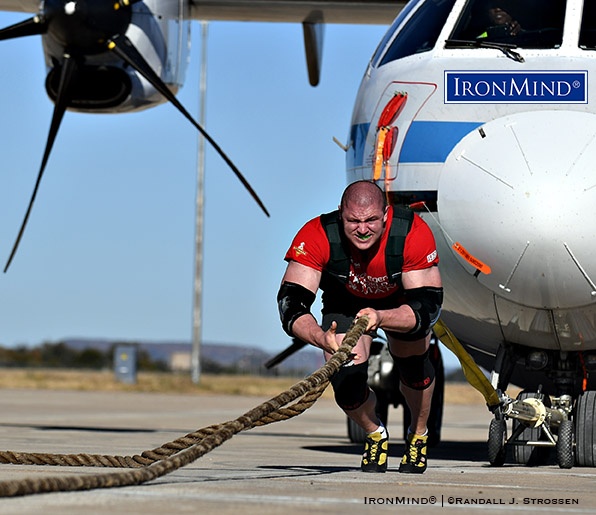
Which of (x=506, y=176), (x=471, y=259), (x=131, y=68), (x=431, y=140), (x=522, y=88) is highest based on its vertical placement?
(x=131, y=68)

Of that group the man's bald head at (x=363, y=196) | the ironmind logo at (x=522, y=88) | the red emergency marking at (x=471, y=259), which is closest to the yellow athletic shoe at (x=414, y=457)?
the red emergency marking at (x=471, y=259)

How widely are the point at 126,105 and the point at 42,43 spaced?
1.02m

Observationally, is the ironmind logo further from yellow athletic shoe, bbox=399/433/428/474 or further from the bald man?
yellow athletic shoe, bbox=399/433/428/474

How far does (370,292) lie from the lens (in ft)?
23.0

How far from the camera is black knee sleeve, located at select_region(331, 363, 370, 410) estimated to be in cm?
710

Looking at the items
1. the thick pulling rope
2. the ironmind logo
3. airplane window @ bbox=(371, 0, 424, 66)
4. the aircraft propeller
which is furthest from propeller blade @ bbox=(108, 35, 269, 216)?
the thick pulling rope

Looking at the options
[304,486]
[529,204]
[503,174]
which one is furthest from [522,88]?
[304,486]

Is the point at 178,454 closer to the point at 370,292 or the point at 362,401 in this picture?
the point at 362,401

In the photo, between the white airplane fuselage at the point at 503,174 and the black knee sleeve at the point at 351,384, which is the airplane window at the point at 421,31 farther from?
the black knee sleeve at the point at 351,384

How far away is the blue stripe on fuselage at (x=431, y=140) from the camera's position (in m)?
7.84

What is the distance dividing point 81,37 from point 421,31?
4210 millimetres

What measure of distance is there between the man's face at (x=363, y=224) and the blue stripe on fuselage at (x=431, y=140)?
134 centimetres

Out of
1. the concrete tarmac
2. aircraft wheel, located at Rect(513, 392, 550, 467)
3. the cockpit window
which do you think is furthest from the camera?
aircraft wheel, located at Rect(513, 392, 550, 467)

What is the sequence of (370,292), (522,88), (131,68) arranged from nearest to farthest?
(370,292), (522,88), (131,68)
